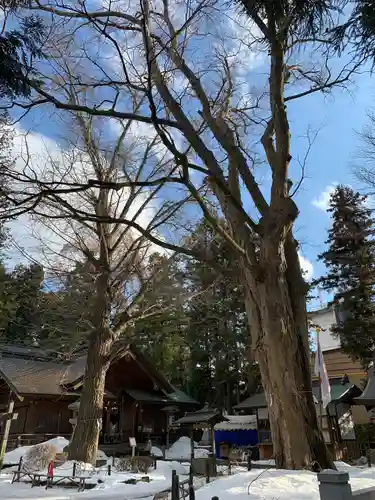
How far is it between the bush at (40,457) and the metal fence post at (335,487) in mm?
11615

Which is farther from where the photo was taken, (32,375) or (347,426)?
(32,375)

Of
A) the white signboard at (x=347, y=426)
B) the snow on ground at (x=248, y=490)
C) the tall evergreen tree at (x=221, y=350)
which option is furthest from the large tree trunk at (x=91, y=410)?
the tall evergreen tree at (x=221, y=350)

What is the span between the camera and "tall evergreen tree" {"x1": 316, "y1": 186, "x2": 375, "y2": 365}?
59.7 ft

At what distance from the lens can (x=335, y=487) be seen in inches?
146

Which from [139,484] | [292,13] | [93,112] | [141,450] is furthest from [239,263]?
[141,450]

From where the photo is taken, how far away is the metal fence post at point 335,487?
3689 mm

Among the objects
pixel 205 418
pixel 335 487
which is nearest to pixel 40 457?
pixel 205 418

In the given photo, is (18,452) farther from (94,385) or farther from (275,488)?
(275,488)

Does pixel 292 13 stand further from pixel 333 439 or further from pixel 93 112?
pixel 333 439

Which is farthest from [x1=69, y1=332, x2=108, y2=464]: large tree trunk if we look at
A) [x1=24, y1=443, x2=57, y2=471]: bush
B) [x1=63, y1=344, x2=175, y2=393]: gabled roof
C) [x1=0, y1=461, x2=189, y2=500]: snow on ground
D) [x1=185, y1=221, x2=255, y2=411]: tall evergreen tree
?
[x1=185, y1=221, x2=255, y2=411]: tall evergreen tree

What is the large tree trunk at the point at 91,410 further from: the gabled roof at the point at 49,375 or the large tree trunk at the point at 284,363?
the large tree trunk at the point at 284,363

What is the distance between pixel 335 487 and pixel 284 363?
7.39ft

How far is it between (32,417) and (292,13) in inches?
821

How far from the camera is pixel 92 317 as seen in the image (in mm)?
14094
